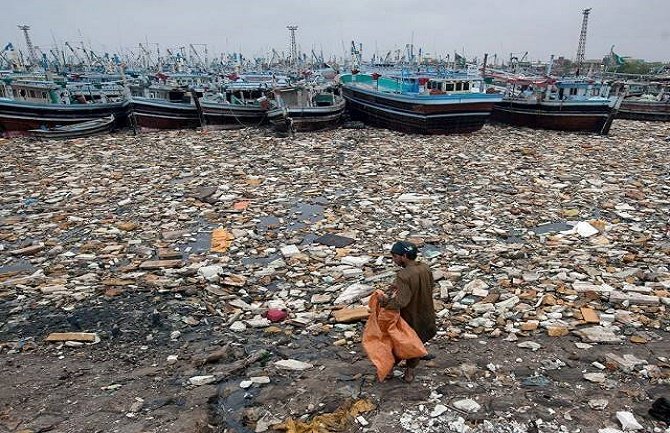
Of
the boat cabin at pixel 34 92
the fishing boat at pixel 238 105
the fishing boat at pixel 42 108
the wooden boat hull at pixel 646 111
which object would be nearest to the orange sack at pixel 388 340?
the fishing boat at pixel 238 105

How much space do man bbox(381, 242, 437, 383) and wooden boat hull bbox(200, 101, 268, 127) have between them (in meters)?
16.4

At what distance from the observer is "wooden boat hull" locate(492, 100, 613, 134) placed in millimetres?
17703

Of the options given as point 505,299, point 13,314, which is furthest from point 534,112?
point 13,314

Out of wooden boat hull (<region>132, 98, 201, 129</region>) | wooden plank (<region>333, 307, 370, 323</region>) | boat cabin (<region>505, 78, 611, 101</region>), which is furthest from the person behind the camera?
boat cabin (<region>505, 78, 611, 101</region>)

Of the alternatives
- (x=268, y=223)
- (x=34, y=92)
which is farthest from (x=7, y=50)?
(x=268, y=223)

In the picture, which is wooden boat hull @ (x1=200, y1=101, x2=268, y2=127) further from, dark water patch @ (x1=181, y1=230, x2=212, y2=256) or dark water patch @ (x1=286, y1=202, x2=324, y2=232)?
dark water patch @ (x1=181, y1=230, x2=212, y2=256)

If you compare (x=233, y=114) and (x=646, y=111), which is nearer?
(x=233, y=114)

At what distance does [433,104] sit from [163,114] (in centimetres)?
1164

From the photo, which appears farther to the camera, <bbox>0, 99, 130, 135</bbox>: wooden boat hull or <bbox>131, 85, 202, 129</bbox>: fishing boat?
<bbox>131, 85, 202, 129</bbox>: fishing boat

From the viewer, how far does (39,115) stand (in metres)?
17.4

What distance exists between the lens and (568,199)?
923 cm

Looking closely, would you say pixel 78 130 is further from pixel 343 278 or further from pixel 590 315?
pixel 590 315

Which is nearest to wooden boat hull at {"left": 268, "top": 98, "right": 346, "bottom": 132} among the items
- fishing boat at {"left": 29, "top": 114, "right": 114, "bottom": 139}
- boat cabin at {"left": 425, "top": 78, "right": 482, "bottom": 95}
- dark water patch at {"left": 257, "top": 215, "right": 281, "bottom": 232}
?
boat cabin at {"left": 425, "top": 78, "right": 482, "bottom": 95}

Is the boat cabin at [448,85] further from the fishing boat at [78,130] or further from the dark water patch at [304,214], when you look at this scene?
the fishing boat at [78,130]
